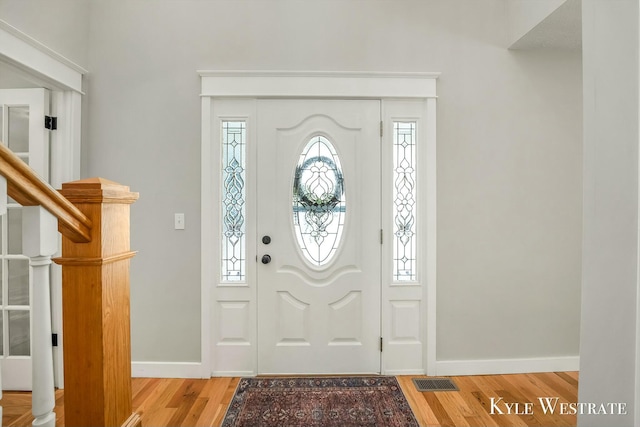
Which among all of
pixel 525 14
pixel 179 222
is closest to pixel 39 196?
pixel 179 222

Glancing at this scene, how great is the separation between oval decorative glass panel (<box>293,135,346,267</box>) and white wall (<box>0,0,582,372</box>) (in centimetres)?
63

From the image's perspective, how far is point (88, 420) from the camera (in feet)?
3.31

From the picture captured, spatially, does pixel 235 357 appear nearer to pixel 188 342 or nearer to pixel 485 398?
pixel 188 342

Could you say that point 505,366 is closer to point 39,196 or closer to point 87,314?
point 87,314

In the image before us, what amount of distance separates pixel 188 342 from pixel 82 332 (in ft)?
5.66

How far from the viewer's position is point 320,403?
7.38ft

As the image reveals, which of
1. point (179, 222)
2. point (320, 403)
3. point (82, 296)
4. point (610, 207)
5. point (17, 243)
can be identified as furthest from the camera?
point (179, 222)

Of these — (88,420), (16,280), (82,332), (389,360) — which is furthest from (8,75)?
(389,360)

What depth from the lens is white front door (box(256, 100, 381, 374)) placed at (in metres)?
2.62

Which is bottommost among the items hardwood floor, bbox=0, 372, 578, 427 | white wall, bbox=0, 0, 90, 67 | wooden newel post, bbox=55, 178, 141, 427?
hardwood floor, bbox=0, 372, 578, 427

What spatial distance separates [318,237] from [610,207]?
1.68 m

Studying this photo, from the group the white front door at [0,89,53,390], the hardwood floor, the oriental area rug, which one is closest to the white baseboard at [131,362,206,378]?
the hardwood floor

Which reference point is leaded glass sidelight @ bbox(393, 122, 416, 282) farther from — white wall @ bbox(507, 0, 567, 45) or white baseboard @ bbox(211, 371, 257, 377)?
white baseboard @ bbox(211, 371, 257, 377)

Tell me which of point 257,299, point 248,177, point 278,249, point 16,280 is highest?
point 248,177
